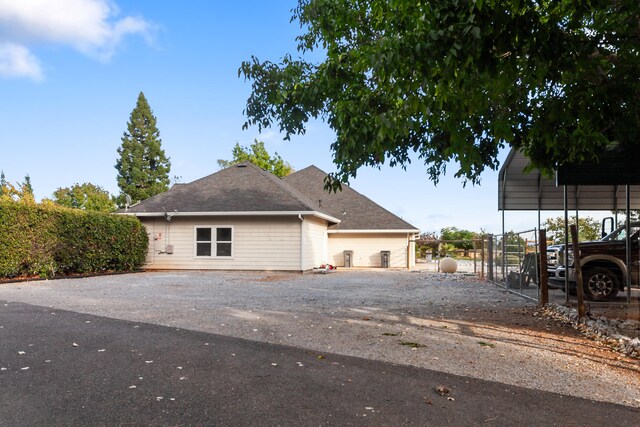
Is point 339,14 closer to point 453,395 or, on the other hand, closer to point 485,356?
point 485,356

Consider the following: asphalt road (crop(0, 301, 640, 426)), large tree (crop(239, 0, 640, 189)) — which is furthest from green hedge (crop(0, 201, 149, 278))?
asphalt road (crop(0, 301, 640, 426))

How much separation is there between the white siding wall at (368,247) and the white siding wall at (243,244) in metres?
6.34

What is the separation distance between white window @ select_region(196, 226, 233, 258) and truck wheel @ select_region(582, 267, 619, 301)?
13.5 meters

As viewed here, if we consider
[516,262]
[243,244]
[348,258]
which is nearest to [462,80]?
[516,262]

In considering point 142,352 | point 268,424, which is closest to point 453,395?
point 268,424

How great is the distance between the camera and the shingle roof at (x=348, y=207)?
25031 millimetres

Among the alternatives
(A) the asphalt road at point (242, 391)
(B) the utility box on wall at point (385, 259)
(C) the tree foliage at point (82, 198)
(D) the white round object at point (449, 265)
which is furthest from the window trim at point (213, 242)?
(C) the tree foliage at point (82, 198)

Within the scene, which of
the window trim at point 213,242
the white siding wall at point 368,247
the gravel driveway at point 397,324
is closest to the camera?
the gravel driveway at point 397,324

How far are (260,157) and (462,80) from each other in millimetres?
35930

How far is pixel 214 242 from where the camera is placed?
19.9 metres

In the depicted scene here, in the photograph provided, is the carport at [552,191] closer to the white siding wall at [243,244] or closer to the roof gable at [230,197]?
the roof gable at [230,197]

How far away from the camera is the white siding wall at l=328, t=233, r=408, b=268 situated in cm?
2498

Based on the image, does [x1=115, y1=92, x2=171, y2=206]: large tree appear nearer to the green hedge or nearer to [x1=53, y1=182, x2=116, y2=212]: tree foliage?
[x1=53, y1=182, x2=116, y2=212]: tree foliage

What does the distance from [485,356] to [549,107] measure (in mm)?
3502
